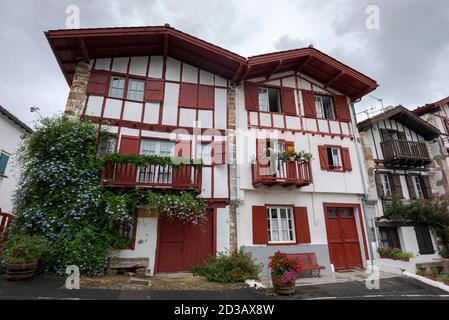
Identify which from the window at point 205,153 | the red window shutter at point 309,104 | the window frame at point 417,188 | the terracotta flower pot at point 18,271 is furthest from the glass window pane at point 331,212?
the terracotta flower pot at point 18,271

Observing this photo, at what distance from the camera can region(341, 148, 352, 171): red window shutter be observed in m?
10.6

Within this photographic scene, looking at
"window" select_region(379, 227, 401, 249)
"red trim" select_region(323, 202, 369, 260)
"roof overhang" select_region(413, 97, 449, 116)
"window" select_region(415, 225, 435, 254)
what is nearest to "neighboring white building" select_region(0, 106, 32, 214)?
"red trim" select_region(323, 202, 369, 260)

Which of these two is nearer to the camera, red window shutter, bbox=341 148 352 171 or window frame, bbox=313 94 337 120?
red window shutter, bbox=341 148 352 171

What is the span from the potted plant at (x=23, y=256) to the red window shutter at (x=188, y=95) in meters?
6.57

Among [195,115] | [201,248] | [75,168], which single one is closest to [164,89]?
[195,115]

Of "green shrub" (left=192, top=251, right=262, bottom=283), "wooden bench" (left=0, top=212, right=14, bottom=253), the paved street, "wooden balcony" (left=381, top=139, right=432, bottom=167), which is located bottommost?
the paved street

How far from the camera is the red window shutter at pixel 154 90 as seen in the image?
31.0ft

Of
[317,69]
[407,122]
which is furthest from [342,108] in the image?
[407,122]

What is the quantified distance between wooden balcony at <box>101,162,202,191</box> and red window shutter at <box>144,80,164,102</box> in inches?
116

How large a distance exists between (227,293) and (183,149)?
527 centimetres

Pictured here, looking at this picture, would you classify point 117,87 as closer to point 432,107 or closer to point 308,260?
point 308,260

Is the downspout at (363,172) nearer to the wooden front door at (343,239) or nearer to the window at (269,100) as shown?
the wooden front door at (343,239)

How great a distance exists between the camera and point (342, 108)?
38.6 feet

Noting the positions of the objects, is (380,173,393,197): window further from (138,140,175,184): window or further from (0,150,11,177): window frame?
(0,150,11,177): window frame
